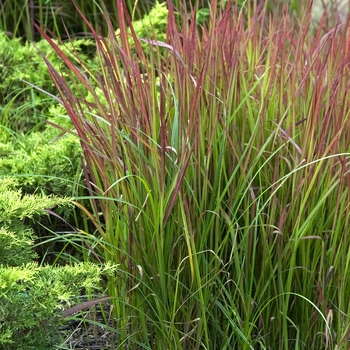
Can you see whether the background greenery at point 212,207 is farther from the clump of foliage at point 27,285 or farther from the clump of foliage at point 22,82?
the clump of foliage at point 22,82

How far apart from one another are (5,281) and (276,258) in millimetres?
867

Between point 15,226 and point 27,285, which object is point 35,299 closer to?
point 27,285

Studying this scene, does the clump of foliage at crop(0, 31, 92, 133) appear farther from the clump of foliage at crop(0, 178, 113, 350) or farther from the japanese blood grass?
the clump of foliage at crop(0, 178, 113, 350)

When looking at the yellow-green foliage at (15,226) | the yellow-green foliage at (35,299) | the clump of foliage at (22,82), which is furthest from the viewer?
the clump of foliage at (22,82)

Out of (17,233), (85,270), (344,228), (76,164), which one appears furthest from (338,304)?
(76,164)

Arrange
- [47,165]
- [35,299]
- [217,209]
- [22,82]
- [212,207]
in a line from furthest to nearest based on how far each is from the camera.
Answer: [22,82], [47,165], [212,207], [217,209], [35,299]

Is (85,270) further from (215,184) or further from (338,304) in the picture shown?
(338,304)

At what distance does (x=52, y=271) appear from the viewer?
1.85 m

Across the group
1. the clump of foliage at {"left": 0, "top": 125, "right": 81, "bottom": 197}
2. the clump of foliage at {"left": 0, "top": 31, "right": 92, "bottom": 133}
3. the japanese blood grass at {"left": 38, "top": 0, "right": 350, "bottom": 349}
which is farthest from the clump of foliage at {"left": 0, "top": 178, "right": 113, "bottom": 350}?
the clump of foliage at {"left": 0, "top": 31, "right": 92, "bottom": 133}

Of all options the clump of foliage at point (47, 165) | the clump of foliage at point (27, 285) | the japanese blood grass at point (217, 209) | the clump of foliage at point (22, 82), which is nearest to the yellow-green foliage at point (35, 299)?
the clump of foliage at point (27, 285)

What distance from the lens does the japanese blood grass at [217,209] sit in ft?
6.40

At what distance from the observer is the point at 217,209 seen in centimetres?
192

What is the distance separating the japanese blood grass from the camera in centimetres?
195

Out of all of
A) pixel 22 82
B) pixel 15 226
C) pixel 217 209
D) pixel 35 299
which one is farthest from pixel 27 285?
pixel 22 82
